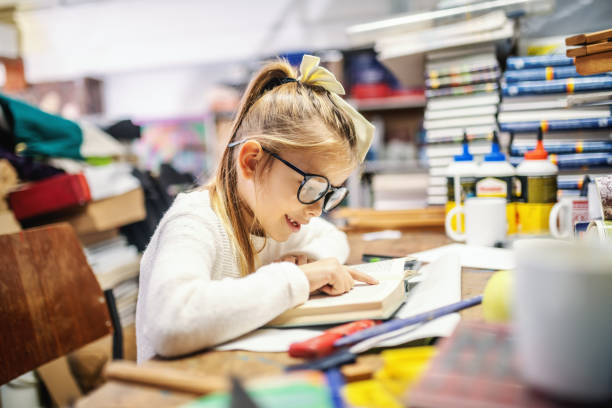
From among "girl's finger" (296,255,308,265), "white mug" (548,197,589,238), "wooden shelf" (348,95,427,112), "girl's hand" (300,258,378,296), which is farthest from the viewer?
"wooden shelf" (348,95,427,112)

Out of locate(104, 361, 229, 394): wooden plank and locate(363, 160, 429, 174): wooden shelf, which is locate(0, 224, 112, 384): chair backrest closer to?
locate(104, 361, 229, 394): wooden plank

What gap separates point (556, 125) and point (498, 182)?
0.32m


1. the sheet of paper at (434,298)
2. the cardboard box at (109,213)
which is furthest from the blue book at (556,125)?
the cardboard box at (109,213)

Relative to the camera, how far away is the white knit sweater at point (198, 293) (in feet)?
1.77

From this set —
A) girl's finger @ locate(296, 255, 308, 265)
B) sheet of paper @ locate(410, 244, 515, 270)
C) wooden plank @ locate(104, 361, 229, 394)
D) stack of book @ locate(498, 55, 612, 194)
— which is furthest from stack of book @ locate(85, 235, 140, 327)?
stack of book @ locate(498, 55, 612, 194)

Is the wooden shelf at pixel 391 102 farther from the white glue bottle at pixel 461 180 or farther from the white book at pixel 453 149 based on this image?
the white glue bottle at pixel 461 180

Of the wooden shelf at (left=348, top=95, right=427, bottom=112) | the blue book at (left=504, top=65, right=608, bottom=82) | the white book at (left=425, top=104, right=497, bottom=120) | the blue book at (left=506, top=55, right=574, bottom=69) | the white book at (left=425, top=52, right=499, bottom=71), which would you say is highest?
the wooden shelf at (left=348, top=95, right=427, bottom=112)

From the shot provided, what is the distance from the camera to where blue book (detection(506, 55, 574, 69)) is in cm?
135

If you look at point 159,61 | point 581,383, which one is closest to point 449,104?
point 581,383

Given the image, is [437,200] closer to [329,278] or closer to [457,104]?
[457,104]

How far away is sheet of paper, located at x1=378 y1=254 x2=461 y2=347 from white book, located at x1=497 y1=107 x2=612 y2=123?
2.34 feet

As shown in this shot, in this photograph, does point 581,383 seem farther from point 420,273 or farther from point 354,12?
point 354,12

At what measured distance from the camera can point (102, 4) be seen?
480 centimetres

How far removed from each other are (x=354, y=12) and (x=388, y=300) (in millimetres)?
4125
